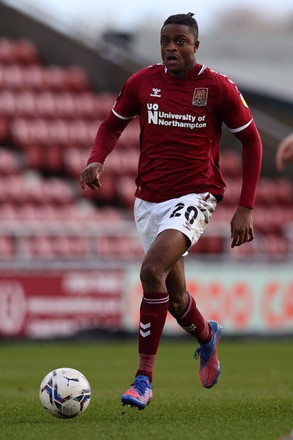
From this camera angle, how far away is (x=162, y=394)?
8.77 m

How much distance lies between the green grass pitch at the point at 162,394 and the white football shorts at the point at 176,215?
1.16 meters

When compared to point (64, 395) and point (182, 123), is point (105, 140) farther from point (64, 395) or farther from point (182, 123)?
point (64, 395)

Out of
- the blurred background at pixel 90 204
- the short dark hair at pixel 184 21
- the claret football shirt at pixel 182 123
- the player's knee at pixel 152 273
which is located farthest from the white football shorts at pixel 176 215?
the blurred background at pixel 90 204

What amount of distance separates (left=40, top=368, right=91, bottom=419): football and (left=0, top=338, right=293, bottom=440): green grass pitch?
0.24 ft

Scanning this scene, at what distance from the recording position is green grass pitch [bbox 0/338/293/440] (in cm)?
623

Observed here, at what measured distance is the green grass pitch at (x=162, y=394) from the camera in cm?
623

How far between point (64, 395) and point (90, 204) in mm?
13331

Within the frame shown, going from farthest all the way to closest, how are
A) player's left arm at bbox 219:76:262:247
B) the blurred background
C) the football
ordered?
the blurred background, player's left arm at bbox 219:76:262:247, the football

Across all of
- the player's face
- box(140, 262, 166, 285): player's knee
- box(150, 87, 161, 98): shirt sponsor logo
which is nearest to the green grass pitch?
box(140, 262, 166, 285): player's knee

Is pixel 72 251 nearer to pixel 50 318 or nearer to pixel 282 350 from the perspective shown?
pixel 50 318

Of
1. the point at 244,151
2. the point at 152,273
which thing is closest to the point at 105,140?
the point at 244,151

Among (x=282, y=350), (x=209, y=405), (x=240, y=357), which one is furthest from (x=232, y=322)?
(x=209, y=405)

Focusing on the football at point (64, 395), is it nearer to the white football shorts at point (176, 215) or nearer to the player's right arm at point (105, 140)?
the white football shorts at point (176, 215)

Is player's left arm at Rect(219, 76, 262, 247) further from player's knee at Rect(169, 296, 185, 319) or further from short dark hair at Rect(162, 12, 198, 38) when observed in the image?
player's knee at Rect(169, 296, 185, 319)
